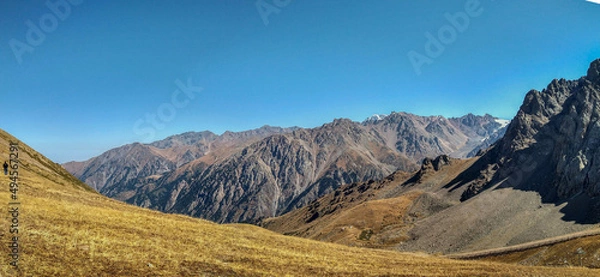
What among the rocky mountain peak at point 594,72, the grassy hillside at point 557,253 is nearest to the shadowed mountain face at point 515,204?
the rocky mountain peak at point 594,72

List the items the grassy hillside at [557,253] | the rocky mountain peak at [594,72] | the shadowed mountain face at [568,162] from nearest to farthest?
the grassy hillside at [557,253] < the shadowed mountain face at [568,162] < the rocky mountain peak at [594,72]

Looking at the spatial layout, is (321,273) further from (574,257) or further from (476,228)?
(476,228)

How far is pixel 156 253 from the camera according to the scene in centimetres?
2606

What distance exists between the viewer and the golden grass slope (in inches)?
847

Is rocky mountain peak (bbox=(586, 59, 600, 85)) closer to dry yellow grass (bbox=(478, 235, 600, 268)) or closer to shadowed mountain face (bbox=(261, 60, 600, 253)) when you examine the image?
shadowed mountain face (bbox=(261, 60, 600, 253))

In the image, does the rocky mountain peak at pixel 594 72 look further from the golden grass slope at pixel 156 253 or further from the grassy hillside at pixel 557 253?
the golden grass slope at pixel 156 253

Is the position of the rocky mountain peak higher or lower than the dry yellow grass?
higher

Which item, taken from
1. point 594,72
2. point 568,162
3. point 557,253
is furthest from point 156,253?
point 594,72

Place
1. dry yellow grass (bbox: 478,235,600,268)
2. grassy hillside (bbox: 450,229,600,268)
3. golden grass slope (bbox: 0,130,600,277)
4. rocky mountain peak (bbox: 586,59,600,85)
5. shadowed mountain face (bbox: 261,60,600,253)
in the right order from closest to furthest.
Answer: golden grass slope (bbox: 0,130,600,277), dry yellow grass (bbox: 478,235,600,268), grassy hillside (bbox: 450,229,600,268), shadowed mountain face (bbox: 261,60,600,253), rocky mountain peak (bbox: 586,59,600,85)

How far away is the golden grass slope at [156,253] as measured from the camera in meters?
21.5

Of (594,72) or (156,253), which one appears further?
(594,72)

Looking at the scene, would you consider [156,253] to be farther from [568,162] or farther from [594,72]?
[594,72]

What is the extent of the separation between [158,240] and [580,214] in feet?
→ 417

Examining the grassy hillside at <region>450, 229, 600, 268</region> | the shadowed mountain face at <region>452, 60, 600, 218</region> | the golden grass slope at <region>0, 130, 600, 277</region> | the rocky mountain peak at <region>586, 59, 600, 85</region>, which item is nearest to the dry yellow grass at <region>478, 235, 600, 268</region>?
the grassy hillside at <region>450, 229, 600, 268</region>
